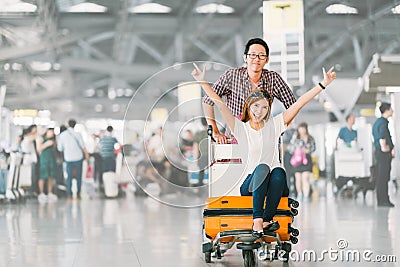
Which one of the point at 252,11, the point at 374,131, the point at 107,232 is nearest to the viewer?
the point at 107,232

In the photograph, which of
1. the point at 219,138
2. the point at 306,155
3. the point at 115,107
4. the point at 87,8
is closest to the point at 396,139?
the point at 306,155

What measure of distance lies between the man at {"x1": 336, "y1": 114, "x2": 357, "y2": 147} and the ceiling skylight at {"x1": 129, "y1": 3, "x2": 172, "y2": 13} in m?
3.38

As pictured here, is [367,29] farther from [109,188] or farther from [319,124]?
[109,188]

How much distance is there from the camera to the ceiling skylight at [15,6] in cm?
1252

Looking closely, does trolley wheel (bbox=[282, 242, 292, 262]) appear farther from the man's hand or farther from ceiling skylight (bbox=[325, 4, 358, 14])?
ceiling skylight (bbox=[325, 4, 358, 14])

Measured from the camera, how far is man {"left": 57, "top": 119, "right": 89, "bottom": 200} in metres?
12.6

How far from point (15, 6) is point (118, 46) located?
1.77 meters

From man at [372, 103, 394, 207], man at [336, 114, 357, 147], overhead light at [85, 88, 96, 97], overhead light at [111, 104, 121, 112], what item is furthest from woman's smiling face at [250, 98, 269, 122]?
overhead light at [85, 88, 96, 97]

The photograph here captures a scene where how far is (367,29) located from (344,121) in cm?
149

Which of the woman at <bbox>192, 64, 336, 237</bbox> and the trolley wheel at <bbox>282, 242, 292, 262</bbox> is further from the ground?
the woman at <bbox>192, 64, 336, 237</bbox>

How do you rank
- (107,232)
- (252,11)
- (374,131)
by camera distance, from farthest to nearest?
(252,11) < (374,131) < (107,232)

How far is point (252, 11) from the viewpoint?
1218 cm

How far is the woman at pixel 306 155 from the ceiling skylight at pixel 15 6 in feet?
15.4

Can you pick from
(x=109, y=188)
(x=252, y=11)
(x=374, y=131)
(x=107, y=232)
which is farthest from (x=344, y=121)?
(x=107, y=232)
